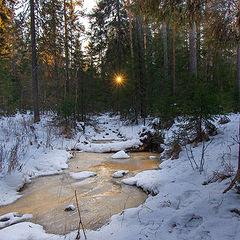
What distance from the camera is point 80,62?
43.8ft

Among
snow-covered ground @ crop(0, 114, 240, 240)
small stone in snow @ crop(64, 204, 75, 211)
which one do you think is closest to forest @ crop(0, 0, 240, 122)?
snow-covered ground @ crop(0, 114, 240, 240)

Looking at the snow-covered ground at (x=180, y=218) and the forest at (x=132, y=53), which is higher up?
the forest at (x=132, y=53)

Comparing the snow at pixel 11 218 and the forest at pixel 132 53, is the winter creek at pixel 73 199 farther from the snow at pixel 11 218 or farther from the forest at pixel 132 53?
the forest at pixel 132 53

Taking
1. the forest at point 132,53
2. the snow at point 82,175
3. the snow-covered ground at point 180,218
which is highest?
the forest at point 132,53

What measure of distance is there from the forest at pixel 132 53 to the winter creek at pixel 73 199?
313 centimetres

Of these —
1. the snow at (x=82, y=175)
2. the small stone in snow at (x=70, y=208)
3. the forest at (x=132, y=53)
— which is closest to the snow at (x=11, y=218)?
the small stone in snow at (x=70, y=208)

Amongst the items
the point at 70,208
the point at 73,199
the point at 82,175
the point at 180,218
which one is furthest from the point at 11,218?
the point at 180,218

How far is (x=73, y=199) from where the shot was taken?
355cm

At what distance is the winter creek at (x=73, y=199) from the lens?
110 inches

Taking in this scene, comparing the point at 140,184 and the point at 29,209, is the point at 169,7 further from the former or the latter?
the point at 29,209

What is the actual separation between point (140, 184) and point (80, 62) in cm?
1125

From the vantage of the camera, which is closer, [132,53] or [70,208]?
[70,208]

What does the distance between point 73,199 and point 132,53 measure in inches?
521

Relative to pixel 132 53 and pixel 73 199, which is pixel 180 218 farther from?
pixel 132 53
